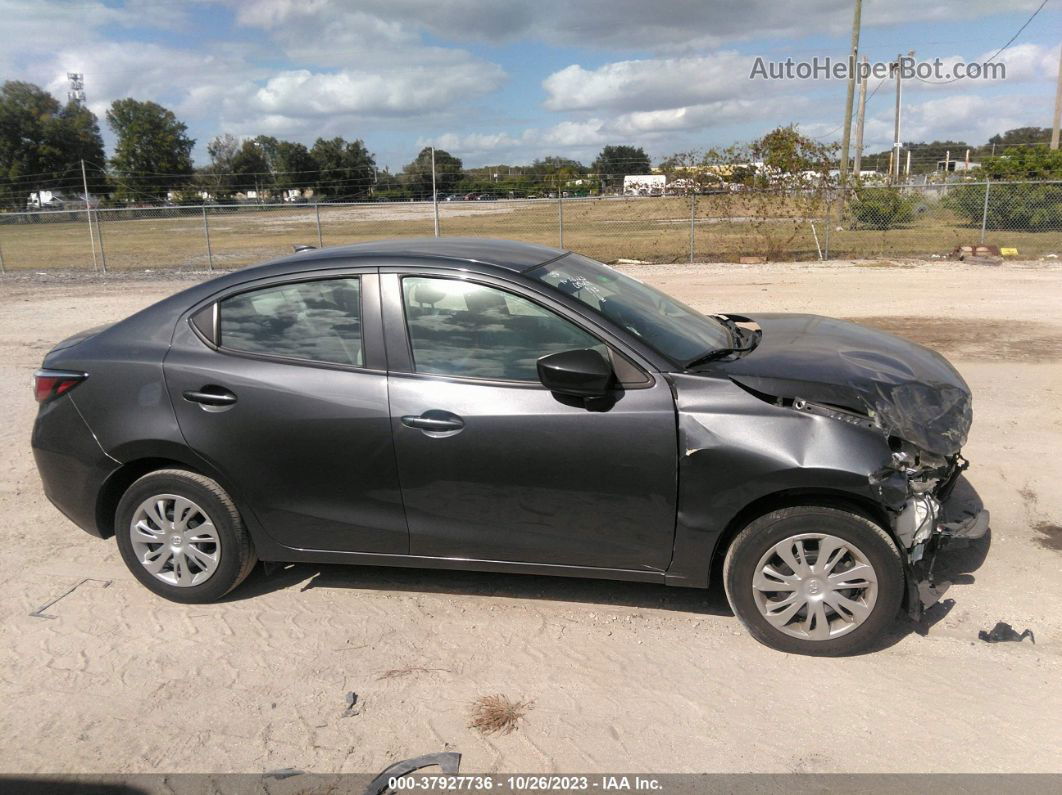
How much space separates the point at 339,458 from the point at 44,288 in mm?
18093

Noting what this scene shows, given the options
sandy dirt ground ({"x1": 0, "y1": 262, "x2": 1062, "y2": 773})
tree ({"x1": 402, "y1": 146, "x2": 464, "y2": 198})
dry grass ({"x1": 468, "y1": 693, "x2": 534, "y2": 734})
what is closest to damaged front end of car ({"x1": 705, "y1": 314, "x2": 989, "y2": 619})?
sandy dirt ground ({"x1": 0, "y1": 262, "x2": 1062, "y2": 773})

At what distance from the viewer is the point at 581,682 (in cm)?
345

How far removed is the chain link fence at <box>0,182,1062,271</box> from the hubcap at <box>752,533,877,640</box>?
1630cm

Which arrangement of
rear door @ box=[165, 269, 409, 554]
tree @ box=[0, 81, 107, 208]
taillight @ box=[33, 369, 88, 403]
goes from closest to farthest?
1. rear door @ box=[165, 269, 409, 554]
2. taillight @ box=[33, 369, 88, 403]
3. tree @ box=[0, 81, 107, 208]

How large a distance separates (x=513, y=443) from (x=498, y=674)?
39.1 inches

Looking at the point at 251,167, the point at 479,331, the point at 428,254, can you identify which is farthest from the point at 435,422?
the point at 251,167

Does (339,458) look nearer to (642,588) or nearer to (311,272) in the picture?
(311,272)

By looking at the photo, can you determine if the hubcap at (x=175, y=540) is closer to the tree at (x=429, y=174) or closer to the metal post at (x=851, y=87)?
the metal post at (x=851, y=87)

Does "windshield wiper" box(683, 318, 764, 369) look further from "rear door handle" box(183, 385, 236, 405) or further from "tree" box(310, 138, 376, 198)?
"tree" box(310, 138, 376, 198)

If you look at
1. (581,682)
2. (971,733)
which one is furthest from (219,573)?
(971,733)

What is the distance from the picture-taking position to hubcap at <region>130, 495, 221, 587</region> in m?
4.08

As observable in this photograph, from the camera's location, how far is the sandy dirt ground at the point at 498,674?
3.04 meters

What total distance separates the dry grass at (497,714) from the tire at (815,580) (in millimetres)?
1048

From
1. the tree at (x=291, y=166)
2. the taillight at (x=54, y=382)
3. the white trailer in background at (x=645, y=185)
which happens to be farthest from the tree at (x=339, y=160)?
the taillight at (x=54, y=382)
